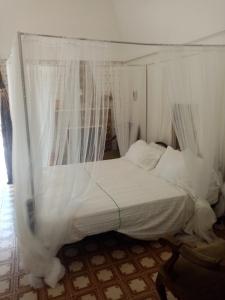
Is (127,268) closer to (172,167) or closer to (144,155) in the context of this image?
(172,167)

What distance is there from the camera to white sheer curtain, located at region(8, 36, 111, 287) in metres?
2.03

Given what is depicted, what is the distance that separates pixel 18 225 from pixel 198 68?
2.16 metres

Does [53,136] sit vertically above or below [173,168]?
above

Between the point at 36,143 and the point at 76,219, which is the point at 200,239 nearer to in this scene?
the point at 76,219

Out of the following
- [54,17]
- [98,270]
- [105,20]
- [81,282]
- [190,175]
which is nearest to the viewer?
[81,282]

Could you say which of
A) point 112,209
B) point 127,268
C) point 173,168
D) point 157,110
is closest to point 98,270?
point 127,268

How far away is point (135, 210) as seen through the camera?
2.52 meters

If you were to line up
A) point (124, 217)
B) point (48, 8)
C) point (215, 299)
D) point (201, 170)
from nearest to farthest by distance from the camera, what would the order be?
point (215, 299) → point (124, 217) → point (201, 170) → point (48, 8)

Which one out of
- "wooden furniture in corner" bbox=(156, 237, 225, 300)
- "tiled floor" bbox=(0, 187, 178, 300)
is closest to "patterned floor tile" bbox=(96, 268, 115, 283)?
"tiled floor" bbox=(0, 187, 178, 300)

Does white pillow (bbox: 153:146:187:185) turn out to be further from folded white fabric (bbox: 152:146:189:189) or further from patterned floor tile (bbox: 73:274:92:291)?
patterned floor tile (bbox: 73:274:92:291)

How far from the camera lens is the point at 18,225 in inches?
88.3

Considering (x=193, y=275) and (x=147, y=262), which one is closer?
(x=193, y=275)

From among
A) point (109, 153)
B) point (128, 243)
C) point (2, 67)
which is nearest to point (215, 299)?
point (128, 243)

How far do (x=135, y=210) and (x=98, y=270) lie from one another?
2.04ft
